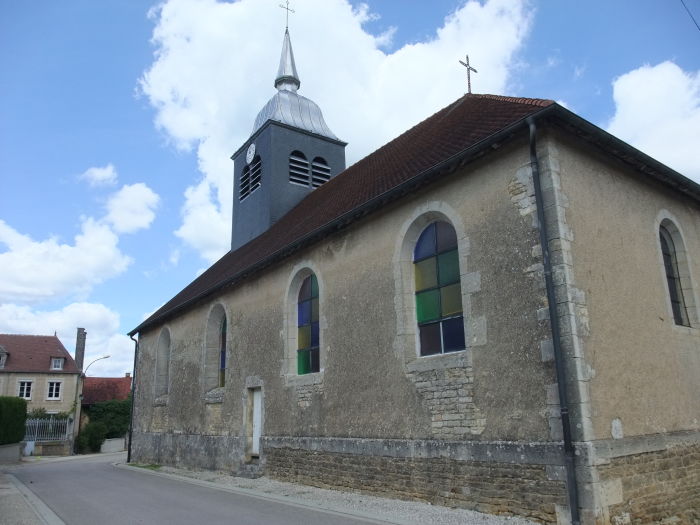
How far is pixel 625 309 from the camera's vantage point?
286 inches

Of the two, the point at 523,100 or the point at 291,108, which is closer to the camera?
the point at 523,100

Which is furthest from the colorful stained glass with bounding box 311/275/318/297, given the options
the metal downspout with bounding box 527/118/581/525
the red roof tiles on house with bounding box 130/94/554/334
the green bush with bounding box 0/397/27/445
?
the green bush with bounding box 0/397/27/445

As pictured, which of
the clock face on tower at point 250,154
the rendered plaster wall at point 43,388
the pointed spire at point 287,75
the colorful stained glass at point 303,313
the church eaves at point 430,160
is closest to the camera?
the church eaves at point 430,160

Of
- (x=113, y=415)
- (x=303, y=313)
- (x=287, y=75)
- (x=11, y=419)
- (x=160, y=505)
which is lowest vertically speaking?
(x=160, y=505)

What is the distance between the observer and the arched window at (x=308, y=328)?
36.2ft

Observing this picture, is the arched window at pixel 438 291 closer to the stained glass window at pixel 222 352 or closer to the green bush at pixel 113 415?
the stained glass window at pixel 222 352

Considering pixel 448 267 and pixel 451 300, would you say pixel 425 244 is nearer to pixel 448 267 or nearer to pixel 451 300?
pixel 448 267

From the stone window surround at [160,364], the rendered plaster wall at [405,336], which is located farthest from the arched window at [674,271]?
the stone window surround at [160,364]

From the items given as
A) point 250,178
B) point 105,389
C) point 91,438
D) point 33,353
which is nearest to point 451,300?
point 250,178

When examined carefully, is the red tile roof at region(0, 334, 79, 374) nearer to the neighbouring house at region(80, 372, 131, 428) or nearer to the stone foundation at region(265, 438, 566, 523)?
the neighbouring house at region(80, 372, 131, 428)

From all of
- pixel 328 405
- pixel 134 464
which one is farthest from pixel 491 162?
pixel 134 464

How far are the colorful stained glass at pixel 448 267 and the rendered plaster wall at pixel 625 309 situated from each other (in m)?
1.81

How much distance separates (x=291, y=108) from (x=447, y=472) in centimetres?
1535

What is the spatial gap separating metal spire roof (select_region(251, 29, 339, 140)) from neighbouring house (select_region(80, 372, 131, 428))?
25.6 meters
